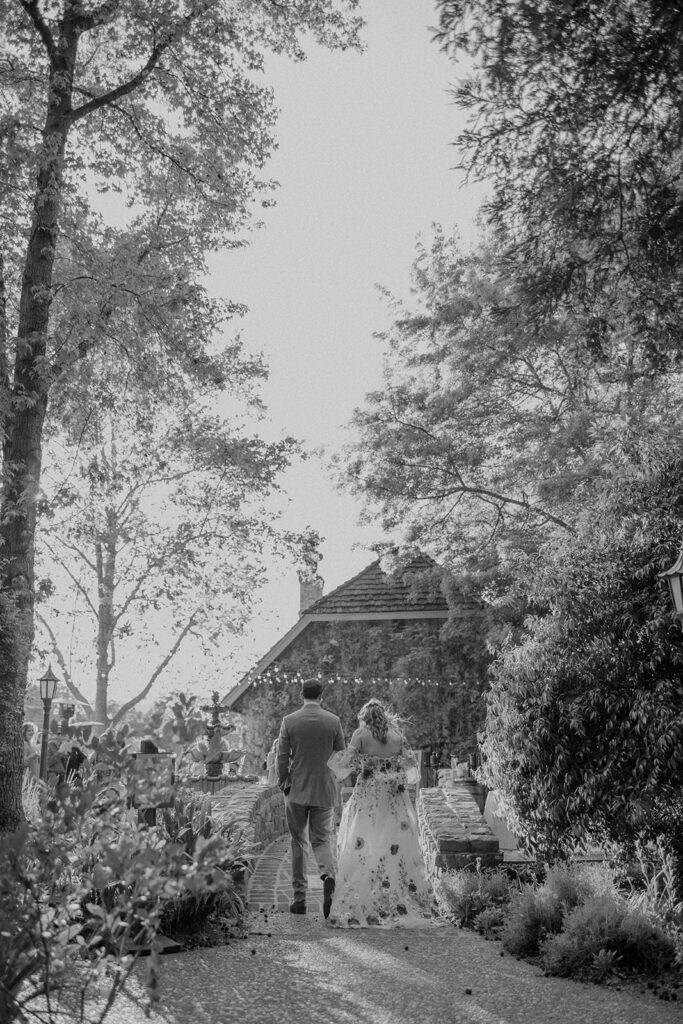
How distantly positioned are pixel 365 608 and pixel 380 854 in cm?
1283

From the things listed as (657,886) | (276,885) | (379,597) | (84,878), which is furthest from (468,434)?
(84,878)

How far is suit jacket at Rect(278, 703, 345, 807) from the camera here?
799 centimetres

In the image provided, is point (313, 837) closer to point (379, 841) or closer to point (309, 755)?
point (379, 841)

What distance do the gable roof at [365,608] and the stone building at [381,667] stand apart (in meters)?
0.02

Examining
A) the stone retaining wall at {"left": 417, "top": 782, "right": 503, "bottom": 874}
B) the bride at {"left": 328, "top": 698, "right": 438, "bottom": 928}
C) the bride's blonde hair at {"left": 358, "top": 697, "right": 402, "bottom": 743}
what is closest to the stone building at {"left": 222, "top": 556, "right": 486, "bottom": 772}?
the stone retaining wall at {"left": 417, "top": 782, "right": 503, "bottom": 874}

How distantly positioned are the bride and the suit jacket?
195 millimetres

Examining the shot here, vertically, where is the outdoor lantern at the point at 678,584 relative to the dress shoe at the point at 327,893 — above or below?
above

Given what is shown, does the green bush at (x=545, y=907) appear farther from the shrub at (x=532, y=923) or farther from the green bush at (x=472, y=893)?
the green bush at (x=472, y=893)

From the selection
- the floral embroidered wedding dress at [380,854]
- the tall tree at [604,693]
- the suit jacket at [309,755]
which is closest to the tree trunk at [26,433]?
the suit jacket at [309,755]

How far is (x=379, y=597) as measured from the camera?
69.4 ft

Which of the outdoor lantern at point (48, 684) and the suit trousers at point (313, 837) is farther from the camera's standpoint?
the outdoor lantern at point (48, 684)

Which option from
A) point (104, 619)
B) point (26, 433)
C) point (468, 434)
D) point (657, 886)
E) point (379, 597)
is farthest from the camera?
point (104, 619)

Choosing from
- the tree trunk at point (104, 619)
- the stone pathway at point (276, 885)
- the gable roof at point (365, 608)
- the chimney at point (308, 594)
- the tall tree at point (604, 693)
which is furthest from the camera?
the tree trunk at point (104, 619)

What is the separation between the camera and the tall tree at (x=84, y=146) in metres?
10.2
